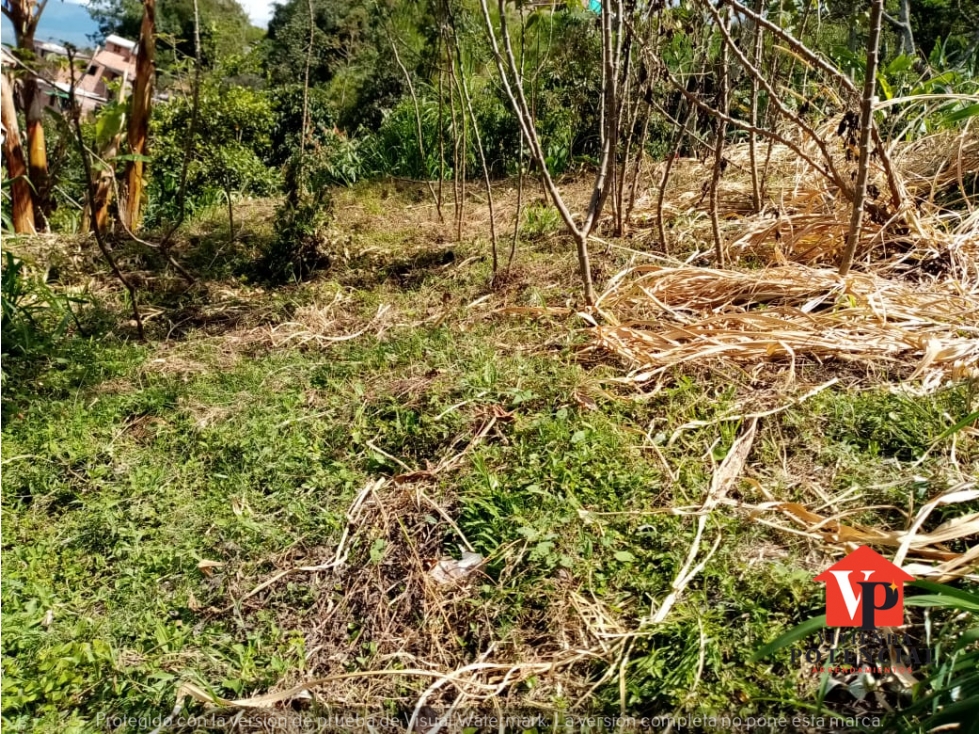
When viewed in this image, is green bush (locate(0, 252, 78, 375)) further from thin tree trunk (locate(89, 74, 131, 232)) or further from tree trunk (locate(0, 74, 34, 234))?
thin tree trunk (locate(89, 74, 131, 232))

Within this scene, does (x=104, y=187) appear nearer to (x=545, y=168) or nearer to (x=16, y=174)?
(x=16, y=174)

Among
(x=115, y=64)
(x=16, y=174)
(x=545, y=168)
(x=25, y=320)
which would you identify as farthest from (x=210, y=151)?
(x=115, y=64)

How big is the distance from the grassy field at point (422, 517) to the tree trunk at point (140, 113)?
2677 mm

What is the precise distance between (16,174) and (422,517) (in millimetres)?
4842

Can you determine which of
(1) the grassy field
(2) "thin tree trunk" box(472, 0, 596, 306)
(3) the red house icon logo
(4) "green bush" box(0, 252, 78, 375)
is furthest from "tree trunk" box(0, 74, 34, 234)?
(3) the red house icon logo

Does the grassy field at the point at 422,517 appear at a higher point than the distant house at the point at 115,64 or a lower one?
lower

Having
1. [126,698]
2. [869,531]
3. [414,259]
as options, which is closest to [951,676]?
[869,531]

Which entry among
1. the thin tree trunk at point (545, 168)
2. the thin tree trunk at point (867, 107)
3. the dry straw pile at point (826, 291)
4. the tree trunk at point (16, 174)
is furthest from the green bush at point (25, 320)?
the thin tree trunk at point (867, 107)

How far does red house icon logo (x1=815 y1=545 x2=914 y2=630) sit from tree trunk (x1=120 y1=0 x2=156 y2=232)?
5.26m

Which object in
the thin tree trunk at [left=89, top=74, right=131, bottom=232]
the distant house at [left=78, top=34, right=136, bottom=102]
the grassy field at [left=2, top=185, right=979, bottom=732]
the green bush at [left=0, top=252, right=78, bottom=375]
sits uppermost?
the distant house at [left=78, top=34, right=136, bottom=102]

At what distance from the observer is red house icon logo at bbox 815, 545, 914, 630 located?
1661 millimetres

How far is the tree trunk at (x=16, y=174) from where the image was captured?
4.90 meters

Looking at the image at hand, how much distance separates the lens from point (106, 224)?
566cm

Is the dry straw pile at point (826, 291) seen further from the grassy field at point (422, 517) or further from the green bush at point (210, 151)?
the green bush at point (210, 151)
